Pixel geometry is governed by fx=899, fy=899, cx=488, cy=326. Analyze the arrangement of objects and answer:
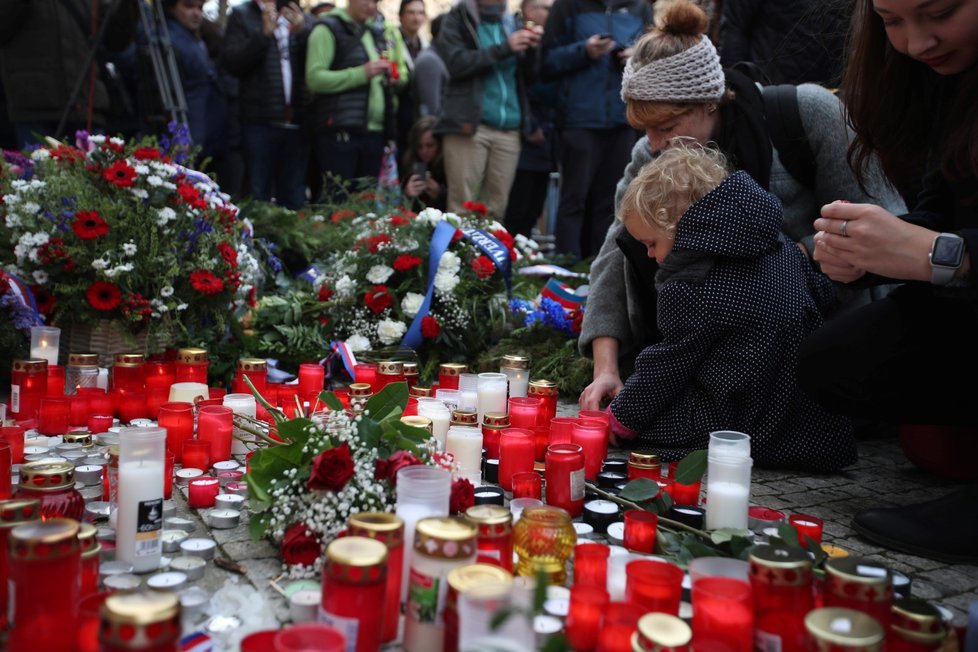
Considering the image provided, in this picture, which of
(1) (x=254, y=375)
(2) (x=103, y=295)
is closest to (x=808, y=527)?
(1) (x=254, y=375)

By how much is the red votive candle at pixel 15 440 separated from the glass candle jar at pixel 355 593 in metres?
1.49

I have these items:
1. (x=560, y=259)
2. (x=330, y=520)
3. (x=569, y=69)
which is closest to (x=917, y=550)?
(x=330, y=520)

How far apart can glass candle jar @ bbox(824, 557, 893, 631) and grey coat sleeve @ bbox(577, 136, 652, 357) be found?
2050 mm

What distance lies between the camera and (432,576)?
170 centimetres

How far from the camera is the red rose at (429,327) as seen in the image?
4523 millimetres

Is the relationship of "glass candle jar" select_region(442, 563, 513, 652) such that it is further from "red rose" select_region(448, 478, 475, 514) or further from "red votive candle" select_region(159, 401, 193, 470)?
"red votive candle" select_region(159, 401, 193, 470)

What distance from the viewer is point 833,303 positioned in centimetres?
337

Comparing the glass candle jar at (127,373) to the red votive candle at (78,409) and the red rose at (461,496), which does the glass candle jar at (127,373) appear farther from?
the red rose at (461,496)

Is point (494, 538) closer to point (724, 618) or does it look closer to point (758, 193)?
point (724, 618)

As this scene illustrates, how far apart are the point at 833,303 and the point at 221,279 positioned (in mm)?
2696

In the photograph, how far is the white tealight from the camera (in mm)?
2135

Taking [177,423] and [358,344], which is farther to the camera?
[358,344]

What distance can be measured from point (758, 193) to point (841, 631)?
74.7 inches

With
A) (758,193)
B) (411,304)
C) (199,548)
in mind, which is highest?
(758,193)
